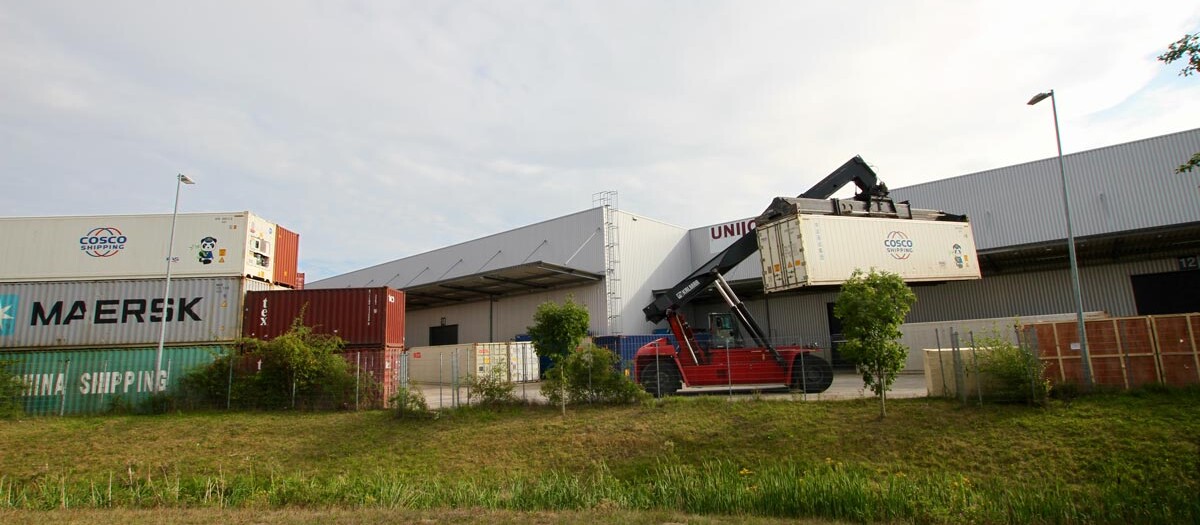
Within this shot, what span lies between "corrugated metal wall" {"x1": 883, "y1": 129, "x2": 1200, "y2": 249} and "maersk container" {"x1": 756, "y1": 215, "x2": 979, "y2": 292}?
4.31 m

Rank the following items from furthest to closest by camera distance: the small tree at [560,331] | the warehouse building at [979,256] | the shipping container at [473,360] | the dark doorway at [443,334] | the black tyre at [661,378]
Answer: the dark doorway at [443,334] < the shipping container at [473,360] < the warehouse building at [979,256] < the black tyre at [661,378] < the small tree at [560,331]

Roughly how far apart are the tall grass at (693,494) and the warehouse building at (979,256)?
857 cm

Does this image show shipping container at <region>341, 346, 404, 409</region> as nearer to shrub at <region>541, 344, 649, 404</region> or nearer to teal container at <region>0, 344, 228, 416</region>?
teal container at <region>0, 344, 228, 416</region>

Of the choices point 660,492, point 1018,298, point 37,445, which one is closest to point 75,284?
point 37,445

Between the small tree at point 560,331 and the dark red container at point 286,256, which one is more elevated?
the dark red container at point 286,256

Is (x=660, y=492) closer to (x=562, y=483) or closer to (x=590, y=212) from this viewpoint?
(x=562, y=483)

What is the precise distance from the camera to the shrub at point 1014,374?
42.4ft

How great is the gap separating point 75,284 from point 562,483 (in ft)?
60.7

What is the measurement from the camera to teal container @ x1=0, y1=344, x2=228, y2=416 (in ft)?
59.0

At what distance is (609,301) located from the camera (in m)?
33.6

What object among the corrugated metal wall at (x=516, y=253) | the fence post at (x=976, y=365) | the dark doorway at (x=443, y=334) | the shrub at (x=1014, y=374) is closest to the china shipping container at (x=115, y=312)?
the corrugated metal wall at (x=516, y=253)

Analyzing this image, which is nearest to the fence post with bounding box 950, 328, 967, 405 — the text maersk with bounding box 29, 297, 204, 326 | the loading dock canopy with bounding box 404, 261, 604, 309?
the loading dock canopy with bounding box 404, 261, 604, 309

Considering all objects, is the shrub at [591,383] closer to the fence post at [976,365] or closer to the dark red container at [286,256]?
the fence post at [976,365]

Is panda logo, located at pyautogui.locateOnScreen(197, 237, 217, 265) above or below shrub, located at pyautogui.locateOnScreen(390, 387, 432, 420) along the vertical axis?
above
